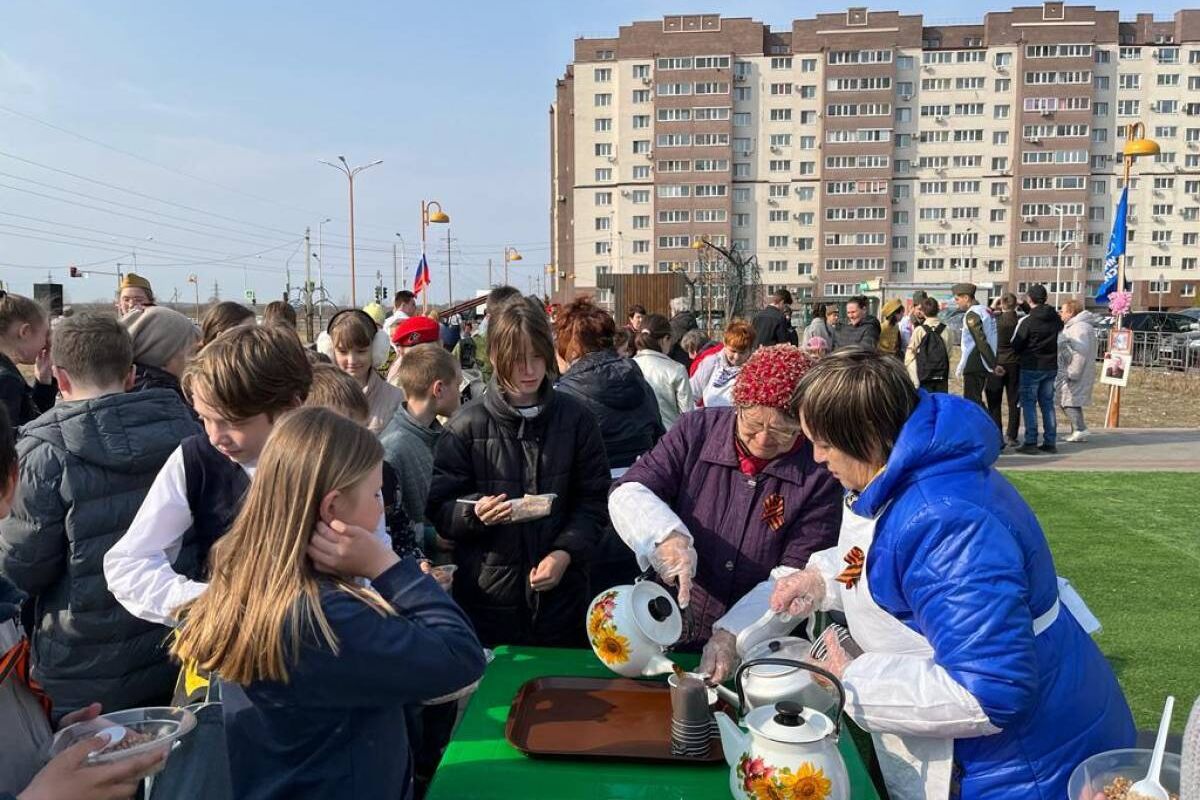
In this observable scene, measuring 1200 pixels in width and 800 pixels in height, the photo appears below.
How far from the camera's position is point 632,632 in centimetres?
208

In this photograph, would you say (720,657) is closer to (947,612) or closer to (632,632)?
(632,632)

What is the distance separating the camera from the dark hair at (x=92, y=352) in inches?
96.7

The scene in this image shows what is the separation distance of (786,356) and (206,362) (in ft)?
5.36

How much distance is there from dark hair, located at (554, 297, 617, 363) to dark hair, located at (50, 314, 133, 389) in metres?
2.49

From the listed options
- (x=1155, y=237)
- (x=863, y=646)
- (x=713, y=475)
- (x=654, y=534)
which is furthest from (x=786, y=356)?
(x=1155, y=237)

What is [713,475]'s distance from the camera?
8.63ft

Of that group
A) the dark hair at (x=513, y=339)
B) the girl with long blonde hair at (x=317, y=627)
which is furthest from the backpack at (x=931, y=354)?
the girl with long blonde hair at (x=317, y=627)

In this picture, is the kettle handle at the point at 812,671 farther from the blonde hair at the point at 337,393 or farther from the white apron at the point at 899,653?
the blonde hair at the point at 337,393

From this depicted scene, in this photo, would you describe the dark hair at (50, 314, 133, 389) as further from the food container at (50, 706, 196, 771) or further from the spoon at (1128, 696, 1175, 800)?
the spoon at (1128, 696, 1175, 800)

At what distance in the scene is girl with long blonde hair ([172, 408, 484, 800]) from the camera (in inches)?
55.7

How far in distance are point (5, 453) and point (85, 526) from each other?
95cm

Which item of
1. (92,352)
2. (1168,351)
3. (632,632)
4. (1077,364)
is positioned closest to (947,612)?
(632,632)

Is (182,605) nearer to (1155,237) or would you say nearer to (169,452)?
(169,452)

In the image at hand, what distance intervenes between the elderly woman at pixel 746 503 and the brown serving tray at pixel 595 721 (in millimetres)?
418
